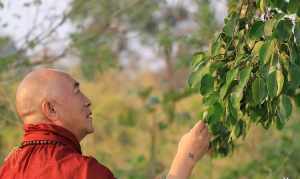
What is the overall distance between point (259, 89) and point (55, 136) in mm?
740

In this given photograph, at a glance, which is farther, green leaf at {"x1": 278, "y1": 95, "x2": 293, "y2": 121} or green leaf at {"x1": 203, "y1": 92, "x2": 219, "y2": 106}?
green leaf at {"x1": 203, "y1": 92, "x2": 219, "y2": 106}

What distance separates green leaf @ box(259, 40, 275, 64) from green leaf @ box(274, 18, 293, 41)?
4cm

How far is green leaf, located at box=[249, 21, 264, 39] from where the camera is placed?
3178 mm

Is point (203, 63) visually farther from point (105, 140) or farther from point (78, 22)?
point (105, 140)

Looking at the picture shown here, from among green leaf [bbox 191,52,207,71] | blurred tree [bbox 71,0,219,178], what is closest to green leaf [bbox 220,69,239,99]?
green leaf [bbox 191,52,207,71]

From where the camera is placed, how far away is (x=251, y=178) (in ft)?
25.6

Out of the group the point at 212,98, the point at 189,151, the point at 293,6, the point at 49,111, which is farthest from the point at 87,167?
the point at 293,6

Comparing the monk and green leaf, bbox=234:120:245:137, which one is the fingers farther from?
green leaf, bbox=234:120:245:137

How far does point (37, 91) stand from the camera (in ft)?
10.2

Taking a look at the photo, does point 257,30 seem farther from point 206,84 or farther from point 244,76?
point 206,84

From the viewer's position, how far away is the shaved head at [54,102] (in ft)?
10.2

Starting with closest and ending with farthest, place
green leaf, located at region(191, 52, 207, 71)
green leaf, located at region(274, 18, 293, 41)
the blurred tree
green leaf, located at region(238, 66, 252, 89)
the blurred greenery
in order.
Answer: green leaf, located at region(274, 18, 293, 41)
green leaf, located at region(238, 66, 252, 89)
green leaf, located at region(191, 52, 207, 71)
the blurred greenery
the blurred tree

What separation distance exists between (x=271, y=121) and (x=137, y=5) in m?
4.75

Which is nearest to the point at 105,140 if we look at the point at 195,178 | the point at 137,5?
the point at 195,178
